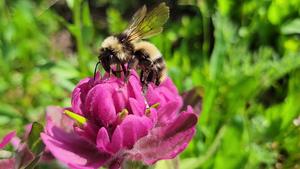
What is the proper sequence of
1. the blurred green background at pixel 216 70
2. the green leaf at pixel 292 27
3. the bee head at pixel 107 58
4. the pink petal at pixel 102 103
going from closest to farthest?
1. the pink petal at pixel 102 103
2. the bee head at pixel 107 58
3. the blurred green background at pixel 216 70
4. the green leaf at pixel 292 27

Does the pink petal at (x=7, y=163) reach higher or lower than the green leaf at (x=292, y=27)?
higher

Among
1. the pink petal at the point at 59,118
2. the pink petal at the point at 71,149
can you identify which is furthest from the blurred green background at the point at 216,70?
the pink petal at the point at 71,149

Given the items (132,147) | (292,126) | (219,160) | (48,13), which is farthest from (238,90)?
(48,13)

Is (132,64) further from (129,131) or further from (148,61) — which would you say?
(129,131)

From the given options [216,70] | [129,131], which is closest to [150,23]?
[129,131]

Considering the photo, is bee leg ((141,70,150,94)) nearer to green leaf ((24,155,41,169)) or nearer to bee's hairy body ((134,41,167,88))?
bee's hairy body ((134,41,167,88))

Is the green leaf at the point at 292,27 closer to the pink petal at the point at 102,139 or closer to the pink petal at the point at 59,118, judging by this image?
the pink petal at the point at 59,118

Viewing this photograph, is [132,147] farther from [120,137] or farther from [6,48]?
[6,48]
